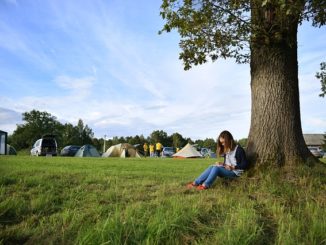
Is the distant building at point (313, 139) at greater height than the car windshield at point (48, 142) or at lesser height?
greater

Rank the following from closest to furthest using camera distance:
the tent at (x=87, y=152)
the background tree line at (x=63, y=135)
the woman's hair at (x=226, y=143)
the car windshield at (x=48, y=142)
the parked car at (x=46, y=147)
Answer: the woman's hair at (x=226, y=143), the parked car at (x=46, y=147), the car windshield at (x=48, y=142), the tent at (x=87, y=152), the background tree line at (x=63, y=135)

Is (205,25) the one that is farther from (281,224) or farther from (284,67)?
(281,224)

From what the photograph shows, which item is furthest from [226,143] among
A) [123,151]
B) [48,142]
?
[123,151]

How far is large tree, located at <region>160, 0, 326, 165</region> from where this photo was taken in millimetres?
6977

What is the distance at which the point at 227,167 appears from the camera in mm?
7215

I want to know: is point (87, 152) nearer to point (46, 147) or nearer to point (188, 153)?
point (46, 147)

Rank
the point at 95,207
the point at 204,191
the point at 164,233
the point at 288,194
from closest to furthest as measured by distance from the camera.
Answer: the point at 164,233 → the point at 95,207 → the point at 288,194 → the point at 204,191

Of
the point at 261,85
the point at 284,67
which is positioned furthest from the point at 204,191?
the point at 284,67

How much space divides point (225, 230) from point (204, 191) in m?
2.15

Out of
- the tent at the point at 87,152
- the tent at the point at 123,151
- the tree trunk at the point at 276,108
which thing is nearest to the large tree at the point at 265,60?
the tree trunk at the point at 276,108

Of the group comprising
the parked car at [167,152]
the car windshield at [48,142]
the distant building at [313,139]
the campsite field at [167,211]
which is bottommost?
the campsite field at [167,211]

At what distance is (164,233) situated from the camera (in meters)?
4.26

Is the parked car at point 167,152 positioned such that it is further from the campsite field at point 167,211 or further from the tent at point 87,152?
the campsite field at point 167,211

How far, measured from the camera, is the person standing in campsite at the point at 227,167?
6.82 meters
